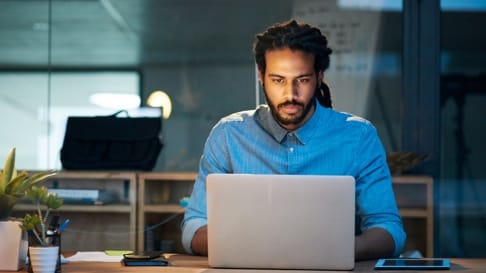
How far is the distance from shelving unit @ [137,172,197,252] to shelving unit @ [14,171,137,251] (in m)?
0.05

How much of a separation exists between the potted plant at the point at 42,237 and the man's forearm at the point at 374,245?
2.90 ft

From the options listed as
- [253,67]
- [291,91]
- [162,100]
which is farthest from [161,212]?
[291,91]

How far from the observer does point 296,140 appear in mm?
3303

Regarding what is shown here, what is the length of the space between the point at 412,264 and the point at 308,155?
0.62 metres

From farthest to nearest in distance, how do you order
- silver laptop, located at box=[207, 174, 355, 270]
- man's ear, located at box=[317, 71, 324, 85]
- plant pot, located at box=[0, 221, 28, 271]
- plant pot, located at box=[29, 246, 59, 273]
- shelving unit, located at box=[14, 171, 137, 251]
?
shelving unit, located at box=[14, 171, 137, 251] → man's ear, located at box=[317, 71, 324, 85] → plant pot, located at box=[0, 221, 28, 271] → plant pot, located at box=[29, 246, 59, 273] → silver laptop, located at box=[207, 174, 355, 270]

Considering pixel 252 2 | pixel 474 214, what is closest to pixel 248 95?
pixel 252 2

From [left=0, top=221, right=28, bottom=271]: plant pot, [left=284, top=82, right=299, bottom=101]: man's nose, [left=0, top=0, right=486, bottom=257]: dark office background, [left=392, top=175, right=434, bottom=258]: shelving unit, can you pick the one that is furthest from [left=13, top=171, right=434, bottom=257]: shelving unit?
[left=0, top=221, right=28, bottom=271]: plant pot

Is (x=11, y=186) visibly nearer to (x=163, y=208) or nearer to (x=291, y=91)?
(x=291, y=91)

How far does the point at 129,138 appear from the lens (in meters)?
5.27

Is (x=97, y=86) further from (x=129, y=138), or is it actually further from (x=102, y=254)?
(x=102, y=254)

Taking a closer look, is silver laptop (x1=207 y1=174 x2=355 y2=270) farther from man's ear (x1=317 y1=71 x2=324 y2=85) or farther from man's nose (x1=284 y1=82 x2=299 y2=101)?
man's ear (x1=317 y1=71 x2=324 y2=85)

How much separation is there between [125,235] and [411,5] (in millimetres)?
2001

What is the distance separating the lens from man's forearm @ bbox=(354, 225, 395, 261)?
2990 millimetres

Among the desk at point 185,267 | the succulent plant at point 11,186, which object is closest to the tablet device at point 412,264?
the desk at point 185,267
